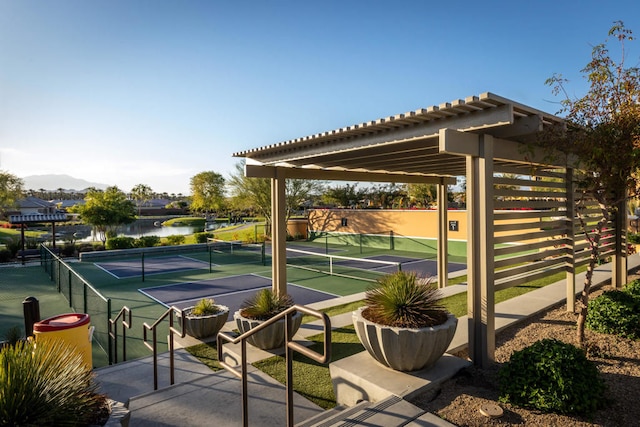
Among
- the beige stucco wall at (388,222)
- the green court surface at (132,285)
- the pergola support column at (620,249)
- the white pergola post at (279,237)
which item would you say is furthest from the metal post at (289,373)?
the beige stucco wall at (388,222)

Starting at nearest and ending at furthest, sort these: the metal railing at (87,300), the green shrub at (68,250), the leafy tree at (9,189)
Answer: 1. the metal railing at (87,300)
2. the green shrub at (68,250)
3. the leafy tree at (9,189)

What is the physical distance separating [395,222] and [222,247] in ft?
36.8

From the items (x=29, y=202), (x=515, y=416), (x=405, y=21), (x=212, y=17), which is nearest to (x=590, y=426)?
(x=515, y=416)

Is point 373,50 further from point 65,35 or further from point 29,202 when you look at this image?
point 29,202

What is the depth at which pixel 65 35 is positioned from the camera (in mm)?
11031

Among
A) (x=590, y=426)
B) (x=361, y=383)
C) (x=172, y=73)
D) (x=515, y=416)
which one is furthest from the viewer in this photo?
(x=172, y=73)

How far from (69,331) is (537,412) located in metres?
6.11

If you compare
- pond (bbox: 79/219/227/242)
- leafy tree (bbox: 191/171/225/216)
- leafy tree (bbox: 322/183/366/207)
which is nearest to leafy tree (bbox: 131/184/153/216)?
leafy tree (bbox: 191/171/225/216)

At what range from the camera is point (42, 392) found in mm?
2549

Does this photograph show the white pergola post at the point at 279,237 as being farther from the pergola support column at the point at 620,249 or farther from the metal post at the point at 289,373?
the pergola support column at the point at 620,249

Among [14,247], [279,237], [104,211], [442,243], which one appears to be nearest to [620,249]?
[442,243]

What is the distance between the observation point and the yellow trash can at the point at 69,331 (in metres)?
5.50

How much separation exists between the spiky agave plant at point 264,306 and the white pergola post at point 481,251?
2939mm

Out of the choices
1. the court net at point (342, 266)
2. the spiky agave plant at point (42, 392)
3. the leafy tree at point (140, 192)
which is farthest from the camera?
the leafy tree at point (140, 192)
